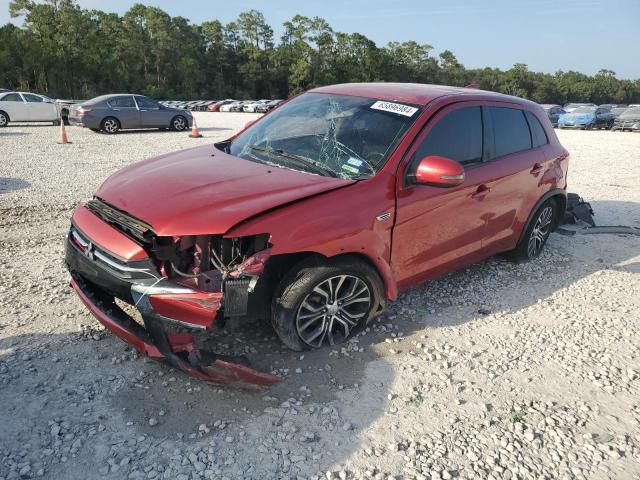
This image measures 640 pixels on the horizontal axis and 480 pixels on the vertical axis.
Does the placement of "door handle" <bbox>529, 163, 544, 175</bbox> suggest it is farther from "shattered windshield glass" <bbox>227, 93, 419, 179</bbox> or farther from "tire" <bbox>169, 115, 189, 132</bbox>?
"tire" <bbox>169, 115, 189, 132</bbox>

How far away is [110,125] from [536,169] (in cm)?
1558

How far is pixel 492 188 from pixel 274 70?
240 ft

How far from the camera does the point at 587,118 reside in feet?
95.8

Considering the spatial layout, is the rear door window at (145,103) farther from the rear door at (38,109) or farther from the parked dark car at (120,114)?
the rear door at (38,109)

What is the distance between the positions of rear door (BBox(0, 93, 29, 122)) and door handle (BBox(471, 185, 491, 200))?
63.4 feet

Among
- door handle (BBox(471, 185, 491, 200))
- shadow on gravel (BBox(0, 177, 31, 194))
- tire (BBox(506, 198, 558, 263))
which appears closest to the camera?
door handle (BBox(471, 185, 491, 200))

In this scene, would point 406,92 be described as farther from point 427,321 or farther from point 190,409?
point 190,409

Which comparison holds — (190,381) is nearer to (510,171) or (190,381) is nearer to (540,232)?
(510,171)

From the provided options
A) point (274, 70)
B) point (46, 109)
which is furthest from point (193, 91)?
point (46, 109)

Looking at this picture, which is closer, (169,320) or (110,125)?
(169,320)

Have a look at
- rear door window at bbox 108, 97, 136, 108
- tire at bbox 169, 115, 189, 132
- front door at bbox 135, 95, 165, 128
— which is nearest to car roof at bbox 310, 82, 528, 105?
rear door window at bbox 108, 97, 136, 108

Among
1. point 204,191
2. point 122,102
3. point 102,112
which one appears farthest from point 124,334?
point 122,102

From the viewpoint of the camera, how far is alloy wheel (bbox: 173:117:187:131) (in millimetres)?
19067

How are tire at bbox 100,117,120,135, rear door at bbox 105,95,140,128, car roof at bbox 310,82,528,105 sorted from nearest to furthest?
car roof at bbox 310,82,528,105
tire at bbox 100,117,120,135
rear door at bbox 105,95,140,128
